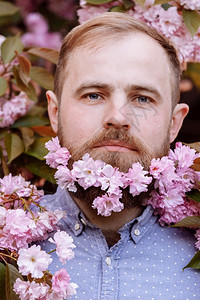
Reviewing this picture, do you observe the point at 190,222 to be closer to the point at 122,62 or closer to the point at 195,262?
the point at 195,262

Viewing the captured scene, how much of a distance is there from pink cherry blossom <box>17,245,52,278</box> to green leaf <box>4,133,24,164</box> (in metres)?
0.62

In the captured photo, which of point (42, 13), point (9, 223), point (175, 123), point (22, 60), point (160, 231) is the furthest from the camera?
point (42, 13)

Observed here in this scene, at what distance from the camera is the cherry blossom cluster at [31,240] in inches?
52.2

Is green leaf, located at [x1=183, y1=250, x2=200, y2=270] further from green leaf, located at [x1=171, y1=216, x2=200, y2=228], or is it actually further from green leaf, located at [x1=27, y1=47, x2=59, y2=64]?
green leaf, located at [x1=27, y1=47, x2=59, y2=64]

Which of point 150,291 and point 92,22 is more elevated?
point 92,22

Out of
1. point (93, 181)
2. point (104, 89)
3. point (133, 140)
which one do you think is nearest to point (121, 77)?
point (104, 89)

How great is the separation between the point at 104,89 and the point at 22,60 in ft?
1.71

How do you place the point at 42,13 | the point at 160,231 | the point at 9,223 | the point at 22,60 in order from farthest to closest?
the point at 42,13 < the point at 22,60 < the point at 160,231 < the point at 9,223

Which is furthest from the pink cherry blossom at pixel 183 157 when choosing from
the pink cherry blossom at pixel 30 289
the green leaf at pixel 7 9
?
the green leaf at pixel 7 9

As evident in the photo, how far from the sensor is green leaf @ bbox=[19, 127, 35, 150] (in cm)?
199

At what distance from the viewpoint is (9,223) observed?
1.45 m

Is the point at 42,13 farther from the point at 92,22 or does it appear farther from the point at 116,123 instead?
the point at 116,123

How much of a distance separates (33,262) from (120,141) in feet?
1.18

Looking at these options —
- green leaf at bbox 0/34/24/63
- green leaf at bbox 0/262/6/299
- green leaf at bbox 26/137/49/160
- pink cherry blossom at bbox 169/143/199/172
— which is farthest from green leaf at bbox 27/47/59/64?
green leaf at bbox 0/262/6/299
